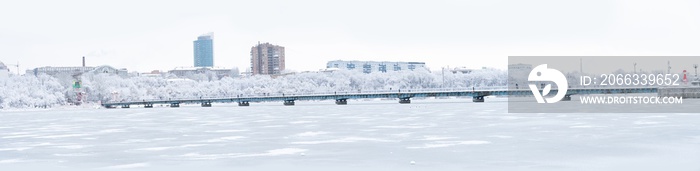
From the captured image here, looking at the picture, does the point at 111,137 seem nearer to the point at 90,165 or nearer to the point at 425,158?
the point at 90,165

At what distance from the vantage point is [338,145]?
30.4m

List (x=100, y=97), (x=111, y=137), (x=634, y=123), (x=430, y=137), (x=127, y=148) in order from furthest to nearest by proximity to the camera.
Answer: (x=100, y=97), (x=634, y=123), (x=111, y=137), (x=430, y=137), (x=127, y=148)

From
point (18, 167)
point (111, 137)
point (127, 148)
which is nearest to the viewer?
point (18, 167)

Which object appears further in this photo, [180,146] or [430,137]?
[430,137]

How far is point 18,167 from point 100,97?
15819cm

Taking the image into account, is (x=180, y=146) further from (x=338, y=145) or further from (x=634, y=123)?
(x=634, y=123)

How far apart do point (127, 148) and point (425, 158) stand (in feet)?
33.4

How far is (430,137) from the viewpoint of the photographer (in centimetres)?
3394

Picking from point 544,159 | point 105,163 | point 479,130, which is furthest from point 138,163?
point 479,130

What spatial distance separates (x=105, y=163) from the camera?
81.0ft

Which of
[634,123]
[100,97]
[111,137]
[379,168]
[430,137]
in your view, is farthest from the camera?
[100,97]

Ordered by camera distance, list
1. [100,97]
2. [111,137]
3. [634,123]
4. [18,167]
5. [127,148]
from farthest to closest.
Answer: [100,97]
[634,123]
[111,137]
[127,148]
[18,167]

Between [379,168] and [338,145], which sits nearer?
[379,168]

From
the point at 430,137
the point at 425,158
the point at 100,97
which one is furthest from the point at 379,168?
the point at 100,97
